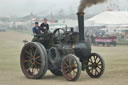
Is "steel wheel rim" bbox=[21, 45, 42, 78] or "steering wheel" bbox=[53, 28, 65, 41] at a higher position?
"steering wheel" bbox=[53, 28, 65, 41]

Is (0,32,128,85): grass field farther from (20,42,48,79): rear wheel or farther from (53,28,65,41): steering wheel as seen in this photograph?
(53,28,65,41): steering wheel

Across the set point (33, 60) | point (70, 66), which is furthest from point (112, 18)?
point (70, 66)

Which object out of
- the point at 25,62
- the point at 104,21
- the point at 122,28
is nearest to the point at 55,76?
the point at 25,62

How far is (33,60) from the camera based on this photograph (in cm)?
999

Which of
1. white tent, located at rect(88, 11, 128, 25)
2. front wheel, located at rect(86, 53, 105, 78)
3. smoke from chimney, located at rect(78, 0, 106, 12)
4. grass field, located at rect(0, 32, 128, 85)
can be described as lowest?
grass field, located at rect(0, 32, 128, 85)

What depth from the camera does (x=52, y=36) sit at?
998 cm

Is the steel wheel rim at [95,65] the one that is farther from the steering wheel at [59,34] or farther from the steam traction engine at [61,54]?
the steering wheel at [59,34]

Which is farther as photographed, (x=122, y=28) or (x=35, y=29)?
(x=122, y=28)

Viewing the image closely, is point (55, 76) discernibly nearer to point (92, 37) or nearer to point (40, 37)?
point (40, 37)

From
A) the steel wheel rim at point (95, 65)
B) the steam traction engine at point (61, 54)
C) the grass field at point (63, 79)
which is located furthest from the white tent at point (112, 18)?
the steam traction engine at point (61, 54)

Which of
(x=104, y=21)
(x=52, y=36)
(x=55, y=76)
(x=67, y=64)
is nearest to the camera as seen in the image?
(x=67, y=64)

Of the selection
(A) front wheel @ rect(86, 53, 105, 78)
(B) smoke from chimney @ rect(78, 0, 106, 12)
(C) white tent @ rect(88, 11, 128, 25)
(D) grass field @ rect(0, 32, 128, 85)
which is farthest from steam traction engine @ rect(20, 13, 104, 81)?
(C) white tent @ rect(88, 11, 128, 25)

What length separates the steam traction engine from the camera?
918 centimetres

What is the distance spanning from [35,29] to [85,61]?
6.18 ft
